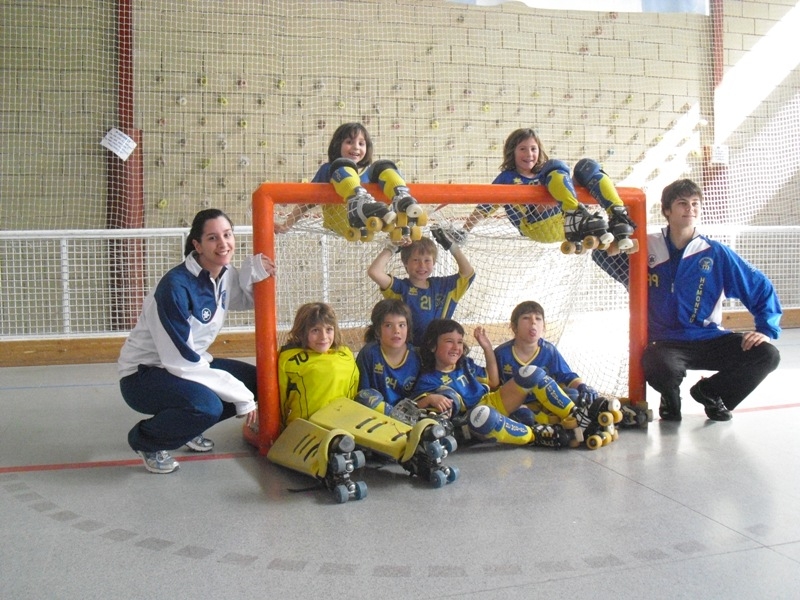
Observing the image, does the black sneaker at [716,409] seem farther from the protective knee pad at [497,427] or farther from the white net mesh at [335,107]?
the white net mesh at [335,107]

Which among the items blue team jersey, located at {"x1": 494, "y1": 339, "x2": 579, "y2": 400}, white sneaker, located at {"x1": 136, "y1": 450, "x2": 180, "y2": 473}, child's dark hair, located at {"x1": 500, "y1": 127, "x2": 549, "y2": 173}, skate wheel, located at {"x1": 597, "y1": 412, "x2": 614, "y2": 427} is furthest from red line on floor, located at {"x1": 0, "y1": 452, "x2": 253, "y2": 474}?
child's dark hair, located at {"x1": 500, "y1": 127, "x2": 549, "y2": 173}

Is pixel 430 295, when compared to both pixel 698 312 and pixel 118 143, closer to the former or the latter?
pixel 698 312

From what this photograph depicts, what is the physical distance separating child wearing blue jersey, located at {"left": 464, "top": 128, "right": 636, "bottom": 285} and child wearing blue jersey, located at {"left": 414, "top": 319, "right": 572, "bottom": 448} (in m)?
0.64

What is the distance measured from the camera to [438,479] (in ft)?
8.45

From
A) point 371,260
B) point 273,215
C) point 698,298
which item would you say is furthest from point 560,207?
point 371,260

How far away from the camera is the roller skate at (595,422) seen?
3037 millimetres

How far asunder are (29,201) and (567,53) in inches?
197

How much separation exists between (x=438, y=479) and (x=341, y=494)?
0.36 m

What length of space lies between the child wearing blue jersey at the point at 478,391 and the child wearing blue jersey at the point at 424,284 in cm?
25

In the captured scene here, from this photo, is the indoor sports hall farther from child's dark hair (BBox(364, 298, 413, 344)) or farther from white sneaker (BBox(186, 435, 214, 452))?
child's dark hair (BBox(364, 298, 413, 344))

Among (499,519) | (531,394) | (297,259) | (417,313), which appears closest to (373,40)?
(297,259)

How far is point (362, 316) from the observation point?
432 centimetres

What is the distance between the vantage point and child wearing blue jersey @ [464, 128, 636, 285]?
3.15 metres

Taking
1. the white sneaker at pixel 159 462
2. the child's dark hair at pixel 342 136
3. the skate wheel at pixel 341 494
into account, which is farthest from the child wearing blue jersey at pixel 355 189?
the white sneaker at pixel 159 462
